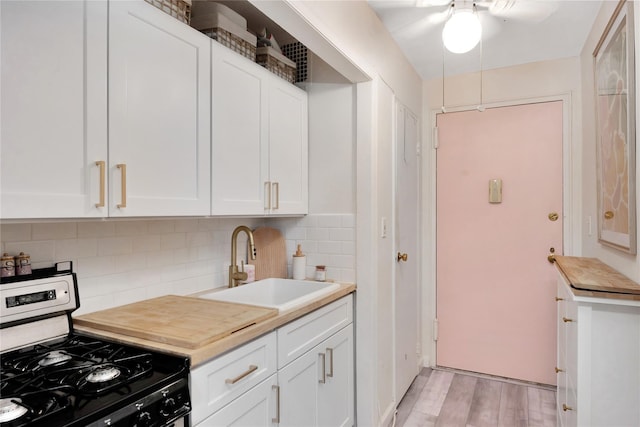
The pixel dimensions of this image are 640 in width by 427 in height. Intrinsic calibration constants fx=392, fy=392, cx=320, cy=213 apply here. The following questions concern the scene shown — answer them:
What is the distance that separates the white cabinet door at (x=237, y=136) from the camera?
161cm

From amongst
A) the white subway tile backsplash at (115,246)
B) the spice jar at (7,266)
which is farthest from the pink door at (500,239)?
the spice jar at (7,266)

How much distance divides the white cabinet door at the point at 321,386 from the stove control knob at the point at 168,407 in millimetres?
551

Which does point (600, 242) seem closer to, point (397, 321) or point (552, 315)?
point (552, 315)

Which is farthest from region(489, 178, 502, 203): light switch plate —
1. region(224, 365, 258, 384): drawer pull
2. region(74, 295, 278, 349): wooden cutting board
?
region(224, 365, 258, 384): drawer pull

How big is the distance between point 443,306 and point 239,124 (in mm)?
2301

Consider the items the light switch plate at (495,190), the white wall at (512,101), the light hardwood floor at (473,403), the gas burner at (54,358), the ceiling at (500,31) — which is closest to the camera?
the gas burner at (54,358)

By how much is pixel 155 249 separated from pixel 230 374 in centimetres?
75

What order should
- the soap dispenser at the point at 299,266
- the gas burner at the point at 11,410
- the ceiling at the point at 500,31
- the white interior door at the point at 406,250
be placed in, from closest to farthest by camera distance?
the gas burner at the point at 11,410
the ceiling at the point at 500,31
the soap dispenser at the point at 299,266
the white interior door at the point at 406,250

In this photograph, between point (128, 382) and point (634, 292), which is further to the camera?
point (634, 292)

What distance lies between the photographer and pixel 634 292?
1.33 m

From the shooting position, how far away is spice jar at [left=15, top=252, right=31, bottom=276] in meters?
1.22

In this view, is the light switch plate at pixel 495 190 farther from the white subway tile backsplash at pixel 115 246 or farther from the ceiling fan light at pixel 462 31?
the white subway tile backsplash at pixel 115 246

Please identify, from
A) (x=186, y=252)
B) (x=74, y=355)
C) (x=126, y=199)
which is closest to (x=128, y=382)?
(x=74, y=355)

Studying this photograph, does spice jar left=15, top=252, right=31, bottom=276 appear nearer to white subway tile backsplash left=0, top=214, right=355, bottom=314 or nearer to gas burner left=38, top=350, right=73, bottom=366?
white subway tile backsplash left=0, top=214, right=355, bottom=314
